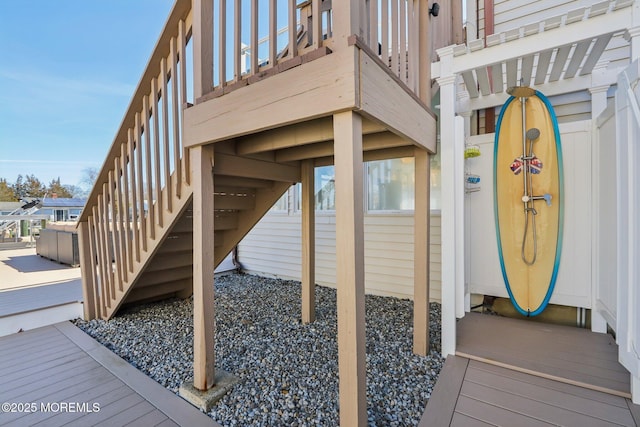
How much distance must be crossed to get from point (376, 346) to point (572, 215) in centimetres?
207

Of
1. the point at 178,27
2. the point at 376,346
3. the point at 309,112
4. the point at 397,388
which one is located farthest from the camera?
the point at 376,346

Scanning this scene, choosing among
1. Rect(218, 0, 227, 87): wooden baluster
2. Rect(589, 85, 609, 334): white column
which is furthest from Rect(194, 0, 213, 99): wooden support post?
Rect(589, 85, 609, 334): white column

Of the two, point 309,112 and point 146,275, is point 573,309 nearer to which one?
point 309,112

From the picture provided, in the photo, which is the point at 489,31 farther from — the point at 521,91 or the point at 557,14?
the point at 521,91

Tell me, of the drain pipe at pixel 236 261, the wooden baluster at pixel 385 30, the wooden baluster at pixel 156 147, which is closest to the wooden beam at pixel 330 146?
the wooden baluster at pixel 385 30

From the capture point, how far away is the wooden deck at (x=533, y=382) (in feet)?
4.89

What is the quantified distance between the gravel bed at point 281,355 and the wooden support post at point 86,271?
141 millimetres

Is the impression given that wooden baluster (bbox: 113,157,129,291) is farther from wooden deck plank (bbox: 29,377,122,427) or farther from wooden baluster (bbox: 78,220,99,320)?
wooden deck plank (bbox: 29,377,122,427)

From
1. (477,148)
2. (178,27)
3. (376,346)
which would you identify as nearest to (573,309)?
(477,148)

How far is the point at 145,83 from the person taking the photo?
2256 mm

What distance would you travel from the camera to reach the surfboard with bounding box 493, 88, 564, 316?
2.62 meters

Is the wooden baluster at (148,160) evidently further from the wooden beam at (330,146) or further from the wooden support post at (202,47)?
the wooden beam at (330,146)

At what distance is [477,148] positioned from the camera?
9.46 ft

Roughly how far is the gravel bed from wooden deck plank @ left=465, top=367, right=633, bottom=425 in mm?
276
